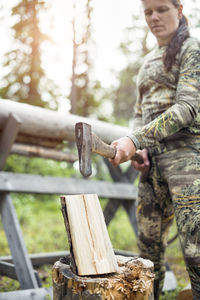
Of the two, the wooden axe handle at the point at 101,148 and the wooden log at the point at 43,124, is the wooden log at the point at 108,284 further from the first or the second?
the wooden log at the point at 43,124

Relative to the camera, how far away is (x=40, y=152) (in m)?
4.12

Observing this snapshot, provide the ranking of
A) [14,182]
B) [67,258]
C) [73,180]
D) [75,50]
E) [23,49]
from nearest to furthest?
[67,258] → [14,182] → [73,180] → [75,50] → [23,49]

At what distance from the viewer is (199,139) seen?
2416 millimetres

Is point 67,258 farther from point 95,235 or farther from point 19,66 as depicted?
point 19,66

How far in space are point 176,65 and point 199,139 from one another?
0.56m

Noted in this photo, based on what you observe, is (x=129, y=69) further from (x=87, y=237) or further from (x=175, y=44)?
(x=87, y=237)

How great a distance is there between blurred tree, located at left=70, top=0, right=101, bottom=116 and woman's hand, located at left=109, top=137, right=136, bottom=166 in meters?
4.29

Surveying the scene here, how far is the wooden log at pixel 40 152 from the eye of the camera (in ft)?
13.0

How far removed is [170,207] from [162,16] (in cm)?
147

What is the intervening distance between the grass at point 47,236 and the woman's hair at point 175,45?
8.11 ft

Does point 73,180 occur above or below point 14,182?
below

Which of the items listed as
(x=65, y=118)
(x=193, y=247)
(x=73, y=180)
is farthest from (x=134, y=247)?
(x=193, y=247)

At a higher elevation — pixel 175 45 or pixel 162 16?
pixel 162 16

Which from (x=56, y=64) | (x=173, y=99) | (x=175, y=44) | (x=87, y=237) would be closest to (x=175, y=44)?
(x=175, y=44)
